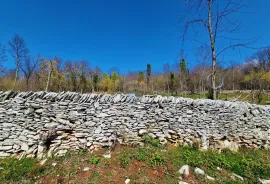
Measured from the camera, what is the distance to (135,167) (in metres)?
3.27

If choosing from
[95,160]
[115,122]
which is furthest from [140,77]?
[95,160]

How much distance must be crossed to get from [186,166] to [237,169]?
1665 millimetres

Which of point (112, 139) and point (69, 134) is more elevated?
point (69, 134)

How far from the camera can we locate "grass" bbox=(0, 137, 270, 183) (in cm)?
285

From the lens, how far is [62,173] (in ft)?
9.64

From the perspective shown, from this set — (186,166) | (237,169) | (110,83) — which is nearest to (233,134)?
(237,169)

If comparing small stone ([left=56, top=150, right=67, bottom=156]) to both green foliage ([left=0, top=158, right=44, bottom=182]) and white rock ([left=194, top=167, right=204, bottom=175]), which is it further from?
white rock ([left=194, top=167, right=204, bottom=175])

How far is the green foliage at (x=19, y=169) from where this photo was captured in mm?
2769

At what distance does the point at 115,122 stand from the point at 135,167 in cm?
155

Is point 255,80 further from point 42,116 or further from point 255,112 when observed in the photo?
point 42,116

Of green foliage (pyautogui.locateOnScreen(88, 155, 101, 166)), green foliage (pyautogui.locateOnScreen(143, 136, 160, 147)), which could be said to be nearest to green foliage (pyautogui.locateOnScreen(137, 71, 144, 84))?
green foliage (pyautogui.locateOnScreen(143, 136, 160, 147))

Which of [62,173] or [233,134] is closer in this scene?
[62,173]

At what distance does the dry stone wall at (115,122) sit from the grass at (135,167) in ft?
1.23

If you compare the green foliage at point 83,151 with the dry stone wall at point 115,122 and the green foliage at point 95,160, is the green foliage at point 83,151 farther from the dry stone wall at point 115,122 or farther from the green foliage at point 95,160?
the green foliage at point 95,160
